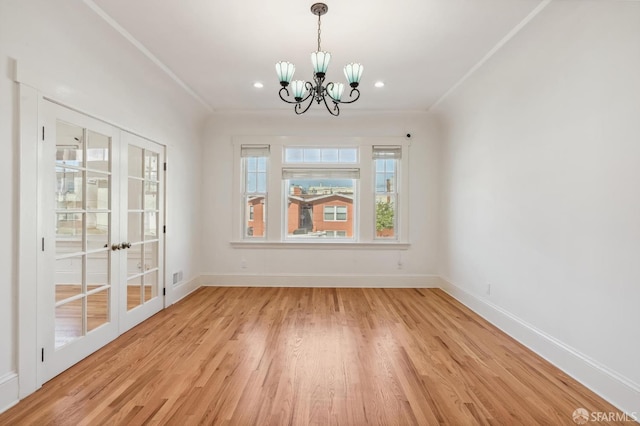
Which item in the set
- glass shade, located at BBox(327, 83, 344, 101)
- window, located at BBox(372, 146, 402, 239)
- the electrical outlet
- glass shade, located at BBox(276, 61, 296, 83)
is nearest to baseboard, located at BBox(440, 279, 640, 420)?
window, located at BBox(372, 146, 402, 239)

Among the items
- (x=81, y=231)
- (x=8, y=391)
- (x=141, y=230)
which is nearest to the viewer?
(x=8, y=391)

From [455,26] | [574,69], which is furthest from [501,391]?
[455,26]

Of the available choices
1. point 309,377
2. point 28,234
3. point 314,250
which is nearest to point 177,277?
point 314,250

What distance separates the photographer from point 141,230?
345cm

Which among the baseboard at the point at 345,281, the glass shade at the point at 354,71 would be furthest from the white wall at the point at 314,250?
the glass shade at the point at 354,71

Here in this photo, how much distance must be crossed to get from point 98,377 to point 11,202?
1408mm

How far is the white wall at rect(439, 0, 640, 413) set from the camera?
6.43 feet

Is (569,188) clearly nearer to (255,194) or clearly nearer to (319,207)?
(319,207)

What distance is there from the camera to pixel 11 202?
77.0 inches

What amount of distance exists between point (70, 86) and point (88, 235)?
125cm

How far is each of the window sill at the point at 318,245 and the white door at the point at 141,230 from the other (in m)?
1.46

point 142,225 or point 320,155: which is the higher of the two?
point 320,155

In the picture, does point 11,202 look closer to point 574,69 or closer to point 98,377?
point 98,377

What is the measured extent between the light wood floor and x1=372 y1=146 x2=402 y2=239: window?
5.96 ft
